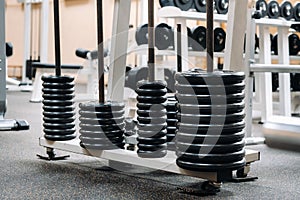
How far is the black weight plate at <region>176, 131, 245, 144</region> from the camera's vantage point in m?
1.19

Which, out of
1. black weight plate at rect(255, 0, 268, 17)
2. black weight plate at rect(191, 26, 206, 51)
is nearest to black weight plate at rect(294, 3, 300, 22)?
black weight plate at rect(255, 0, 268, 17)

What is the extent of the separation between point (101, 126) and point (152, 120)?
223 mm

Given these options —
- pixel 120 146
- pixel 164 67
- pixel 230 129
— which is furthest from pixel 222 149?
pixel 164 67

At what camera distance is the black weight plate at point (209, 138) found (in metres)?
1.19

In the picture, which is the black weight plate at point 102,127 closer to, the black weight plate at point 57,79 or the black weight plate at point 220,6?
the black weight plate at point 57,79

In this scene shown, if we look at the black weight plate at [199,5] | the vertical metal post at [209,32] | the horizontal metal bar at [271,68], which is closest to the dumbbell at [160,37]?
the black weight plate at [199,5]

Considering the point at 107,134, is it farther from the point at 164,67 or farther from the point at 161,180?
the point at 164,67

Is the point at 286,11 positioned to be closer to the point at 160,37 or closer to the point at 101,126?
the point at 160,37

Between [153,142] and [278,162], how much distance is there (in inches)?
26.5

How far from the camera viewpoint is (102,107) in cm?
156

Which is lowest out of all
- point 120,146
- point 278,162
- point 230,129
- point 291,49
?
point 278,162

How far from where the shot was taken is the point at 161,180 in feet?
4.89

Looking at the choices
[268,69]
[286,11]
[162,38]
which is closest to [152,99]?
[268,69]

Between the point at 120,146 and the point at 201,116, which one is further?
the point at 120,146
